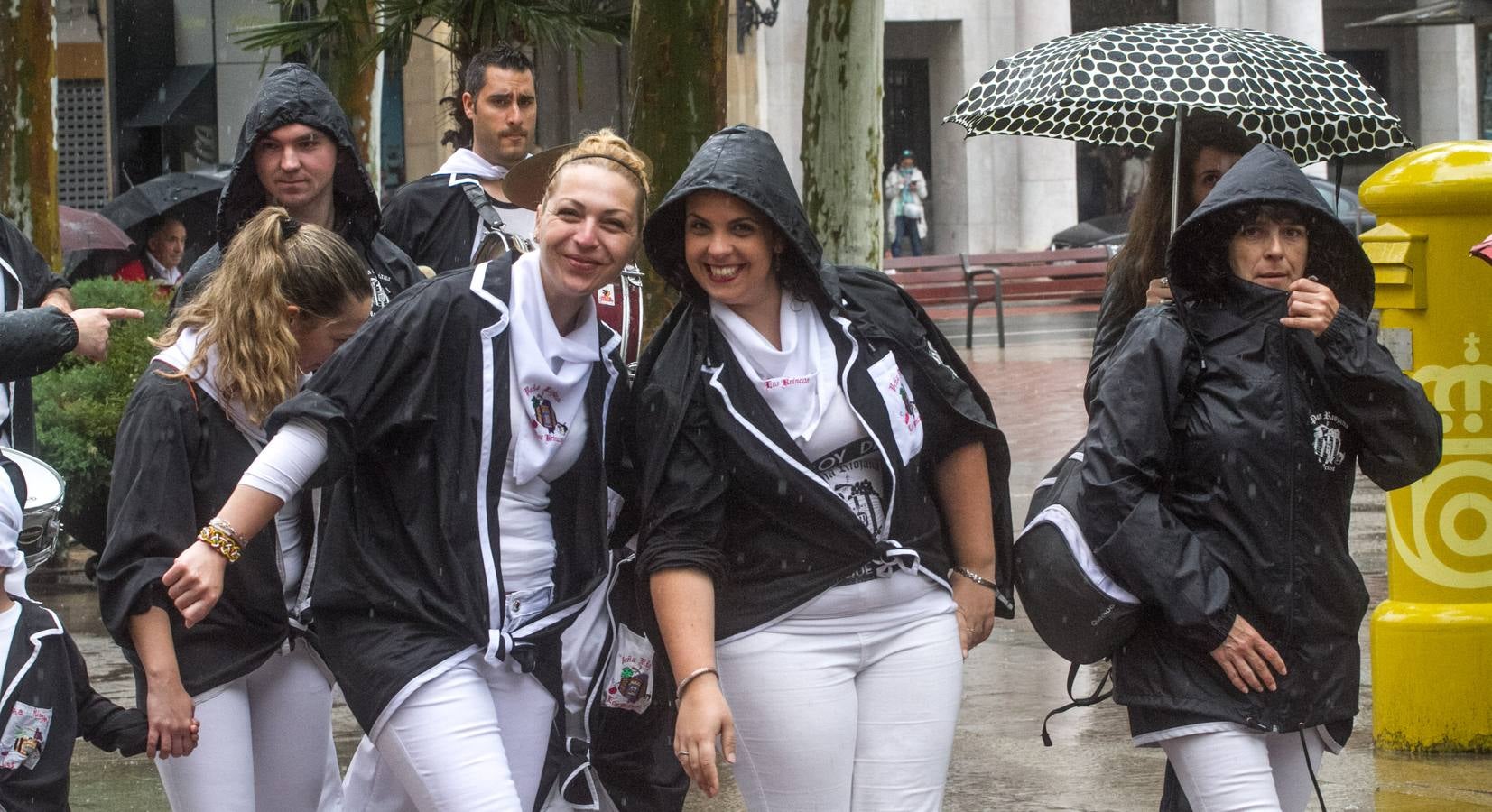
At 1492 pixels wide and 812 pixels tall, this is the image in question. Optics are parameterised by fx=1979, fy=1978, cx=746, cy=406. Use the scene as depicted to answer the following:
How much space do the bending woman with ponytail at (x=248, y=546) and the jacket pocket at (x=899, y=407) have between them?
1128 millimetres

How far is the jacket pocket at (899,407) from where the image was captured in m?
3.83

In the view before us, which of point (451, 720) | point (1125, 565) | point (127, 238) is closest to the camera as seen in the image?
point (451, 720)

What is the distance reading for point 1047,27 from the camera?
3522 cm

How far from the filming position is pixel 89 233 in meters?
15.5

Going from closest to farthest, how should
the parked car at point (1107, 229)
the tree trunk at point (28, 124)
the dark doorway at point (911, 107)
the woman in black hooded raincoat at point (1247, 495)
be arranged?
1. the woman in black hooded raincoat at point (1247, 495)
2. the tree trunk at point (28, 124)
3. the parked car at point (1107, 229)
4. the dark doorway at point (911, 107)

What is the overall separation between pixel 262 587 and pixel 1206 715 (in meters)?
1.90

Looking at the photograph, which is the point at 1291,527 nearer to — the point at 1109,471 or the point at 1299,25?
the point at 1109,471

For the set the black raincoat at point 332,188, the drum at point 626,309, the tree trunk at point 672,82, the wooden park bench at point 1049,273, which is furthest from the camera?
the wooden park bench at point 1049,273

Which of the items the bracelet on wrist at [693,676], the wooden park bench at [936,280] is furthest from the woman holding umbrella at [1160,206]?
the wooden park bench at [936,280]

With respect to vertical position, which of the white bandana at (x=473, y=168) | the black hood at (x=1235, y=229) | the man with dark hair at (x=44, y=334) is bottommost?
the man with dark hair at (x=44, y=334)

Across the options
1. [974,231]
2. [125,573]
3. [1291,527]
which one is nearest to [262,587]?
[125,573]

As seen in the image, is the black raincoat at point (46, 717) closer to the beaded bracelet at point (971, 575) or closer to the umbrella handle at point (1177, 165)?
the beaded bracelet at point (971, 575)

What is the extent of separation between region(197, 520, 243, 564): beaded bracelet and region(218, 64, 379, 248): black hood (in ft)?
3.95

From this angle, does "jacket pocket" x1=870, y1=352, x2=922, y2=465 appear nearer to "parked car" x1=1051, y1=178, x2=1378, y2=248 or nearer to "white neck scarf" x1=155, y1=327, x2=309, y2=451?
"white neck scarf" x1=155, y1=327, x2=309, y2=451
